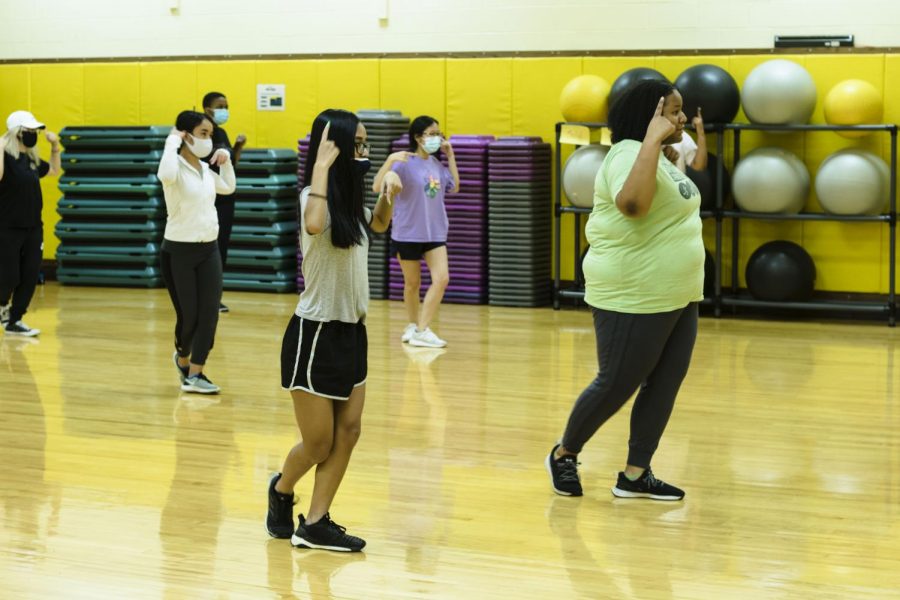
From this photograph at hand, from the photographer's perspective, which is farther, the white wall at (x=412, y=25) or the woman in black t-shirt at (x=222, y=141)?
the white wall at (x=412, y=25)

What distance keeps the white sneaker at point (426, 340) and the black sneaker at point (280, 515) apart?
479cm

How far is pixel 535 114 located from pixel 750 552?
8.07 metres

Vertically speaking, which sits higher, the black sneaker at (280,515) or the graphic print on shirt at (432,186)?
the graphic print on shirt at (432,186)

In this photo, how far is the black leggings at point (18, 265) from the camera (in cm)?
987

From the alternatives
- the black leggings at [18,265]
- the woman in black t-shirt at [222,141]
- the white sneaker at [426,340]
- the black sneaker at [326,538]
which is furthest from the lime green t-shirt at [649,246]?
the black leggings at [18,265]

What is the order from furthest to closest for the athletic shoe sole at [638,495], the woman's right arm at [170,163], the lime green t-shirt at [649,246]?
1. the woman's right arm at [170,163]
2. the athletic shoe sole at [638,495]
3. the lime green t-shirt at [649,246]

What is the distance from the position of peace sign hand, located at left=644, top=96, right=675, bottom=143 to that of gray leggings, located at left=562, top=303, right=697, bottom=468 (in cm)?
70

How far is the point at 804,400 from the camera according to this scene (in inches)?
308

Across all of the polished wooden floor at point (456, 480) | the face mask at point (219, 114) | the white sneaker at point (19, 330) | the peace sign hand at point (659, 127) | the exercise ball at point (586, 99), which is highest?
the exercise ball at point (586, 99)

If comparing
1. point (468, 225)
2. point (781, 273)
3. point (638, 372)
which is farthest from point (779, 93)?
point (638, 372)

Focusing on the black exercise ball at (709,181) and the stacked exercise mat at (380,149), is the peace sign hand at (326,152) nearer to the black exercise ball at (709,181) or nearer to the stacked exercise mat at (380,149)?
the black exercise ball at (709,181)

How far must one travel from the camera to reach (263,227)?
13.2 m

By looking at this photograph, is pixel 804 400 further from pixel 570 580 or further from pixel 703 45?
pixel 703 45

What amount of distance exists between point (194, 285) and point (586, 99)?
16.3ft
